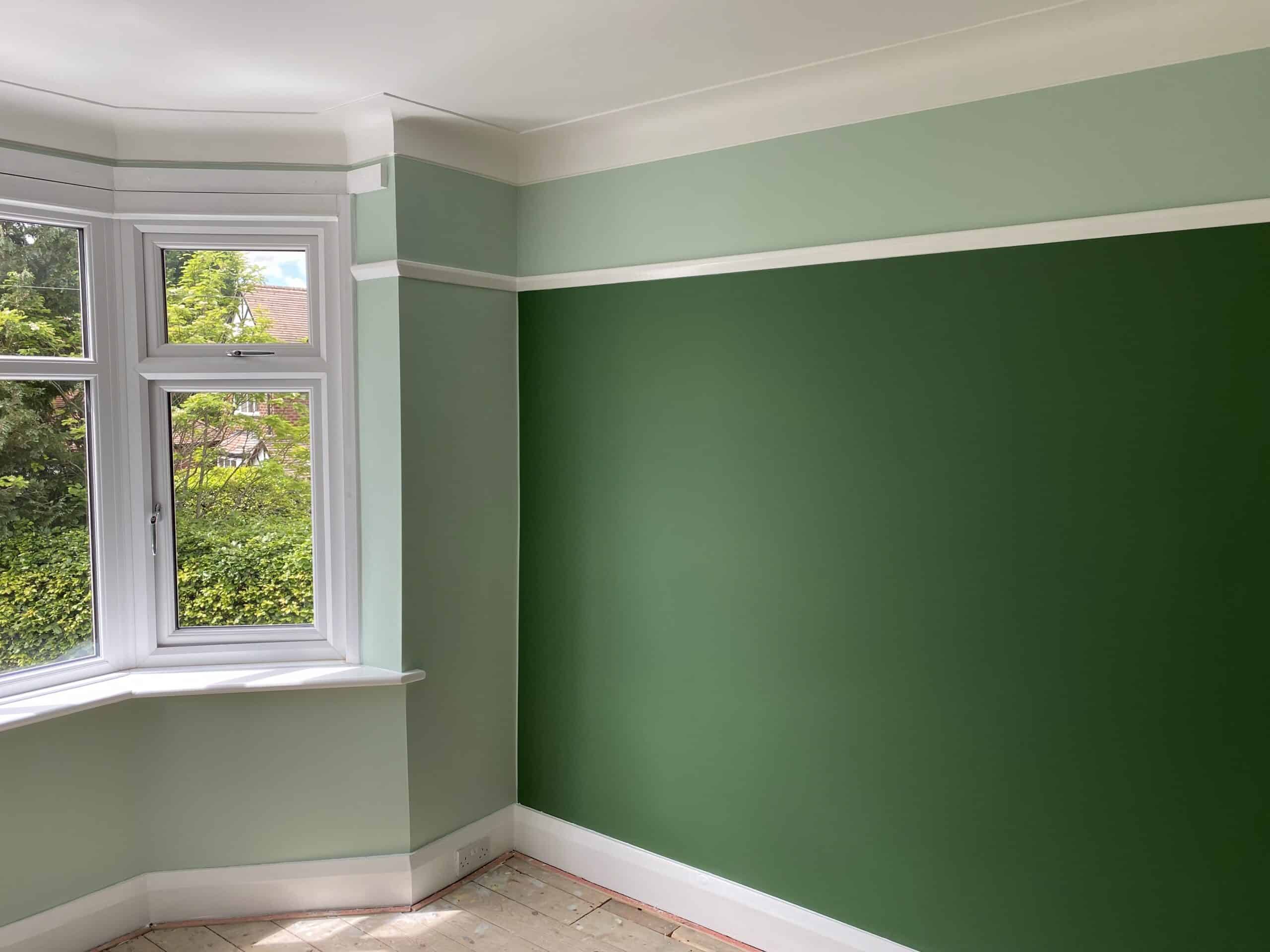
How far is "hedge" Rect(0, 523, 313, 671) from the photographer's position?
110 inches

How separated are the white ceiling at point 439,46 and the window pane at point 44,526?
Answer: 0.93m

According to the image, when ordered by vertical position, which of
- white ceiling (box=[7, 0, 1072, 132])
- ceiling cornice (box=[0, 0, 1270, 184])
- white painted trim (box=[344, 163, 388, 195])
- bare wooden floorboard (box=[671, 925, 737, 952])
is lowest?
bare wooden floorboard (box=[671, 925, 737, 952])

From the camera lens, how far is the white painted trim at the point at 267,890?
2.77 m

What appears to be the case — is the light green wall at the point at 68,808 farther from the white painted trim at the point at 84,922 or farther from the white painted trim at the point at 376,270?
the white painted trim at the point at 376,270

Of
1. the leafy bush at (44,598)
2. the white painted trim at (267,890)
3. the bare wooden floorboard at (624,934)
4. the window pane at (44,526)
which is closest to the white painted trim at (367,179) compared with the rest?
the window pane at (44,526)

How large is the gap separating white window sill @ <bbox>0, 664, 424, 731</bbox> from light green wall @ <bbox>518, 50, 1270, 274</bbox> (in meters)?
1.51

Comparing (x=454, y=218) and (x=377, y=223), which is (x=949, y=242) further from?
(x=377, y=223)

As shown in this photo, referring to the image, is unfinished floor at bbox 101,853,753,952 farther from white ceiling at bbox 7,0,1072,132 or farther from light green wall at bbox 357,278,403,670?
white ceiling at bbox 7,0,1072,132

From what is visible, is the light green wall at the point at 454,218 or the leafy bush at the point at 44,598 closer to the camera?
the leafy bush at the point at 44,598

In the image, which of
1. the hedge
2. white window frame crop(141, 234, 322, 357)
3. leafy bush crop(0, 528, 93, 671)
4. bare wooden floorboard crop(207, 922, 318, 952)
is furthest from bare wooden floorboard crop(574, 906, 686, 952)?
white window frame crop(141, 234, 322, 357)

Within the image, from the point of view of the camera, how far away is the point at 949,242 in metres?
2.32

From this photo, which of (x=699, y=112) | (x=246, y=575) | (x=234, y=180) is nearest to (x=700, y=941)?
(x=246, y=575)

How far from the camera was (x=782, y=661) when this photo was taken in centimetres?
267

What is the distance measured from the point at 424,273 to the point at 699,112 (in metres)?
0.99
